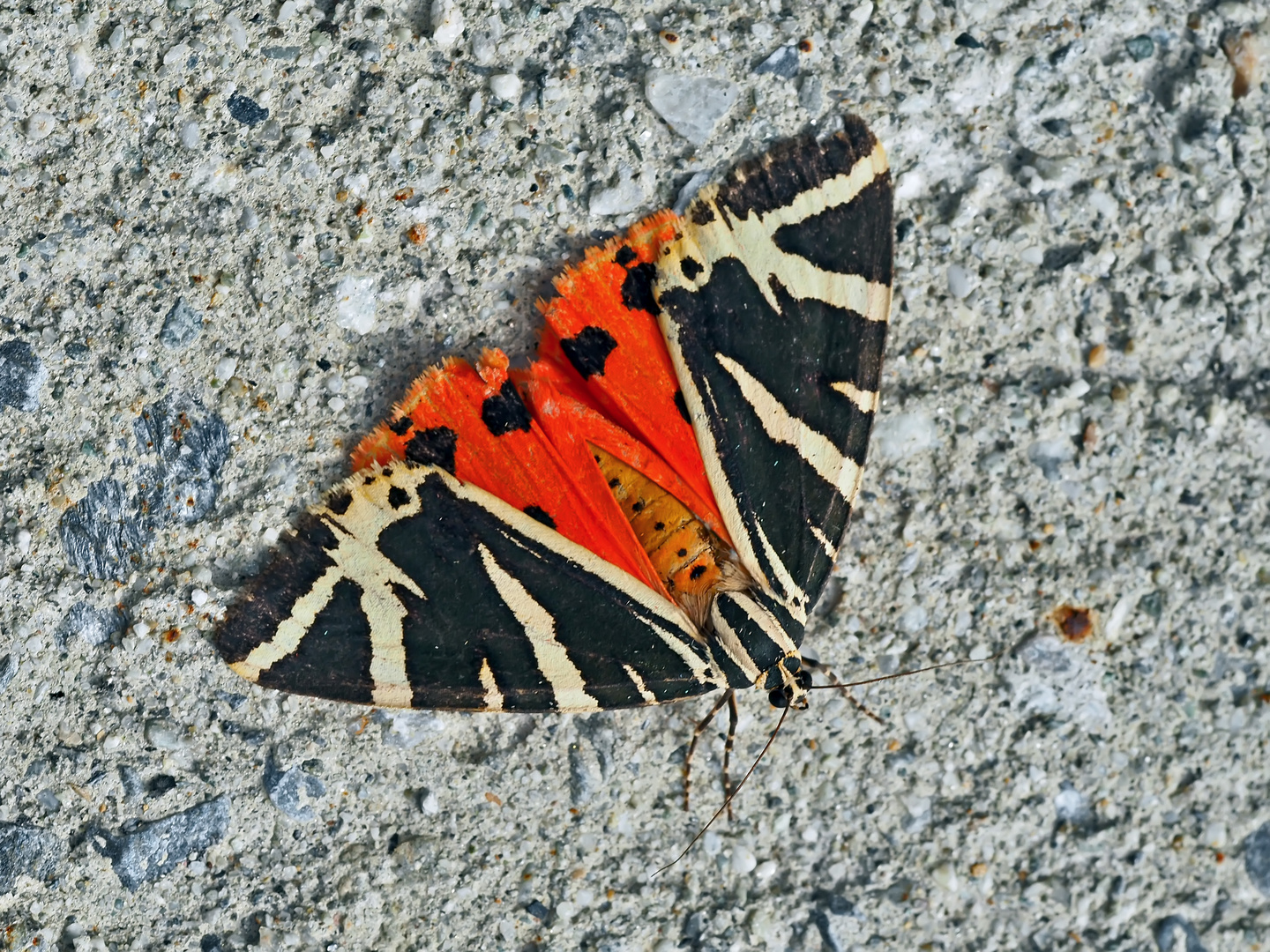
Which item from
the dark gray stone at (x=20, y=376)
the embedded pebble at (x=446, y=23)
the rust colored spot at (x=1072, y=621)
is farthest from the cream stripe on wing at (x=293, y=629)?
the rust colored spot at (x=1072, y=621)

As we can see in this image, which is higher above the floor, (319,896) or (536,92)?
(536,92)

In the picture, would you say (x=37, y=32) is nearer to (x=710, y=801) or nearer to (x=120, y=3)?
(x=120, y=3)

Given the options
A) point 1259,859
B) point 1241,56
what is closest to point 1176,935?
point 1259,859

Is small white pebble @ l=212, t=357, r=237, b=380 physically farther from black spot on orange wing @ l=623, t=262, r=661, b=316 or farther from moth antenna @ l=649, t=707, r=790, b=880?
moth antenna @ l=649, t=707, r=790, b=880

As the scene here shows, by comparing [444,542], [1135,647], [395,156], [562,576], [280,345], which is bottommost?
[1135,647]

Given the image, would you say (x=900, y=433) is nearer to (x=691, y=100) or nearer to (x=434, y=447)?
(x=691, y=100)

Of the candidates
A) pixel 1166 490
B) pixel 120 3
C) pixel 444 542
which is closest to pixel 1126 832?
pixel 1166 490
